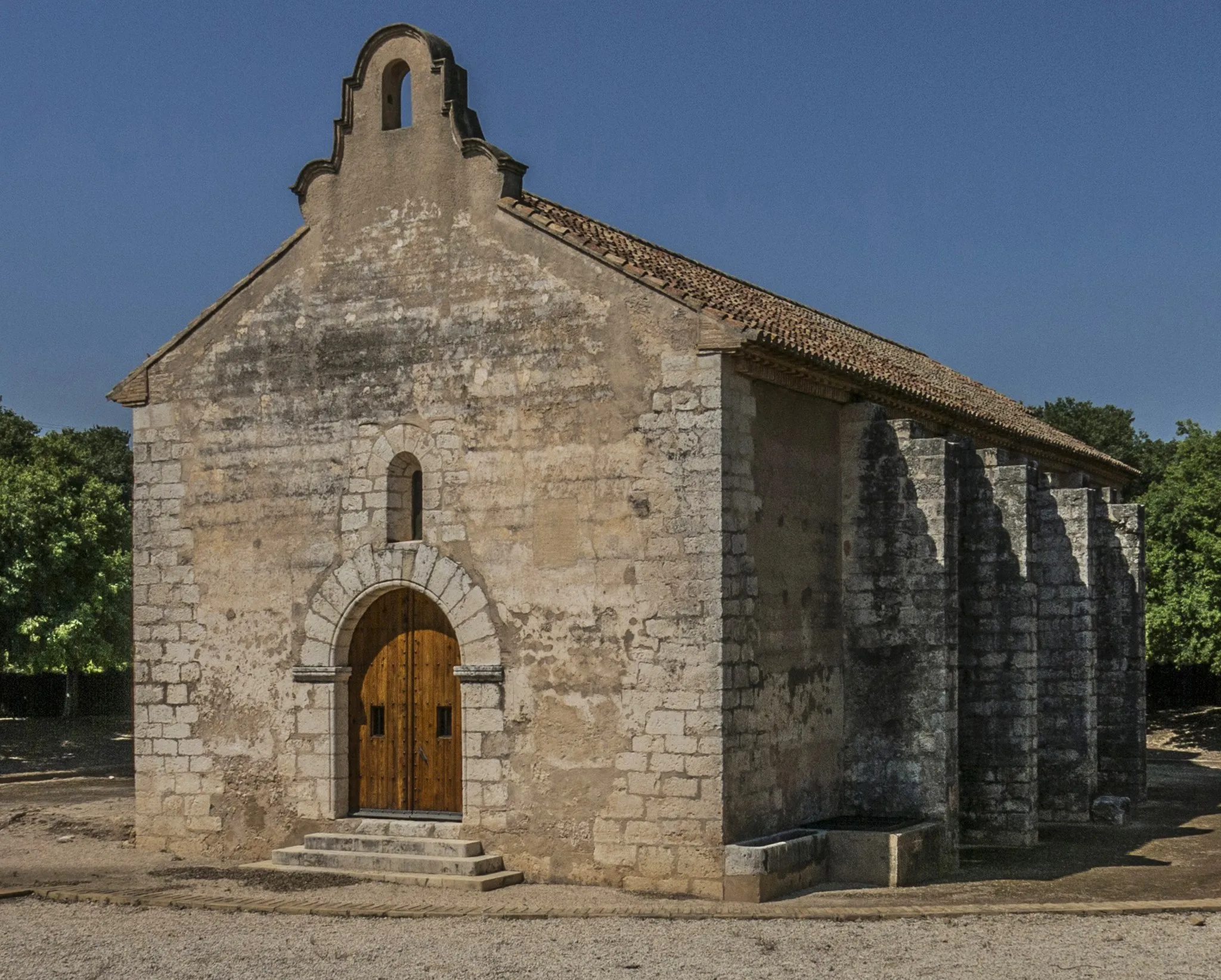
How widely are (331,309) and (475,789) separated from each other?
511 cm

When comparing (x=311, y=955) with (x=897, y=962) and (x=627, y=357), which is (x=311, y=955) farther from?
(x=627, y=357)

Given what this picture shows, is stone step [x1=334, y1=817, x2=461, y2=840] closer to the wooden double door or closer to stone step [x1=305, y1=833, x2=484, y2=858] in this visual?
stone step [x1=305, y1=833, x2=484, y2=858]

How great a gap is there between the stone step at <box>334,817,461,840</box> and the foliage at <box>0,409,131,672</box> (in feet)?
56.3

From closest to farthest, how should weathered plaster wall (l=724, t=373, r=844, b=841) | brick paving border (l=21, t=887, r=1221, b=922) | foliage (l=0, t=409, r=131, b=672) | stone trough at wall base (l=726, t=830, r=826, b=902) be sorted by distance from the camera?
brick paving border (l=21, t=887, r=1221, b=922), stone trough at wall base (l=726, t=830, r=826, b=902), weathered plaster wall (l=724, t=373, r=844, b=841), foliage (l=0, t=409, r=131, b=672)

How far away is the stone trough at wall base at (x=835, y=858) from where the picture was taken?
1291 cm

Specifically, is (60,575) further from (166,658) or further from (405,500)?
(405,500)

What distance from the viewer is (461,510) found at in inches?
574

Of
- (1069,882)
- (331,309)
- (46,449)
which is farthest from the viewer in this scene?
(46,449)

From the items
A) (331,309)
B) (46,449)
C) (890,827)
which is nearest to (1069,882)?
(890,827)

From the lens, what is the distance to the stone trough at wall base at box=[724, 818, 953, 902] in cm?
1291

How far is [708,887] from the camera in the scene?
42.8 feet

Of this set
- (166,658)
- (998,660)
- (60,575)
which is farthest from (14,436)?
(998,660)

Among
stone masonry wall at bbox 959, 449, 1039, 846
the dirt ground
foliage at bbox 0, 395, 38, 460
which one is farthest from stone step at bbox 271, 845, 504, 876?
foliage at bbox 0, 395, 38, 460

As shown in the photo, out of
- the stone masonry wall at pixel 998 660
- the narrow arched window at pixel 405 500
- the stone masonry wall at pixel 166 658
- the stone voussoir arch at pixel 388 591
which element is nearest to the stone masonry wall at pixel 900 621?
the stone masonry wall at pixel 998 660
